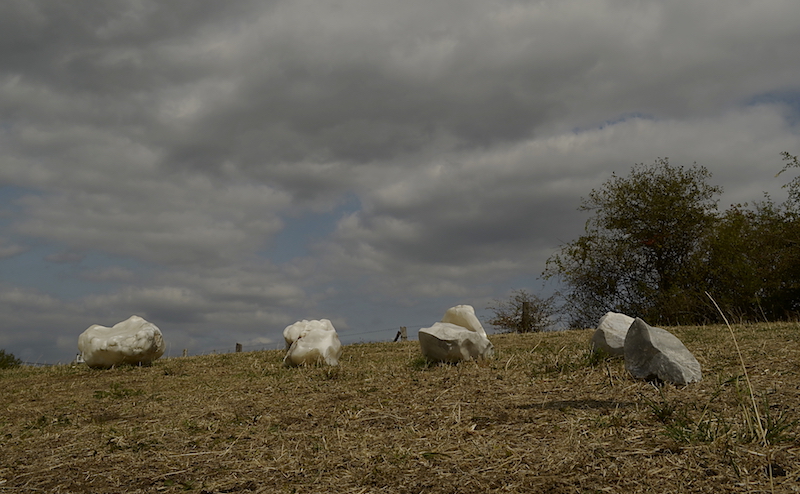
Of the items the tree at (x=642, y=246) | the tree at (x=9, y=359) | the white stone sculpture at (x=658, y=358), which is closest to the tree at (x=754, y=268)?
the tree at (x=642, y=246)

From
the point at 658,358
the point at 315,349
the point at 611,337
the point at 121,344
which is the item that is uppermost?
the point at 121,344

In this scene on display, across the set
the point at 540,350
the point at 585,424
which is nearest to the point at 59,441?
the point at 585,424

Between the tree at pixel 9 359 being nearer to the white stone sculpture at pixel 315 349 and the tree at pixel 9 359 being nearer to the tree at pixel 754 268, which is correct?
the white stone sculpture at pixel 315 349

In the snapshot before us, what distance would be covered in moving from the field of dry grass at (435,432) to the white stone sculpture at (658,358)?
0.19 meters

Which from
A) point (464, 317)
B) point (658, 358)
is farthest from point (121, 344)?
point (658, 358)

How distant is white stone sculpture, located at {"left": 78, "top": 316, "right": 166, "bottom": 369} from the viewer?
11.7 metres

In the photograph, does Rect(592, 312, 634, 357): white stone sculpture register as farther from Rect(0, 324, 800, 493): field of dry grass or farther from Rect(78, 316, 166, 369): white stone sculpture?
Rect(78, 316, 166, 369): white stone sculpture

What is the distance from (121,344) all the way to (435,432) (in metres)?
8.73

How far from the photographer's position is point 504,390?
668 centimetres

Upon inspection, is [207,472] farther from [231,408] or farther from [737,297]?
[737,297]

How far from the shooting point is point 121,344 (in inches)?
461

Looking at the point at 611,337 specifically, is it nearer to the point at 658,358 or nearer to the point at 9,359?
the point at 658,358

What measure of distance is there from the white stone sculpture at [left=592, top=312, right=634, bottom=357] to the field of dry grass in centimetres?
50

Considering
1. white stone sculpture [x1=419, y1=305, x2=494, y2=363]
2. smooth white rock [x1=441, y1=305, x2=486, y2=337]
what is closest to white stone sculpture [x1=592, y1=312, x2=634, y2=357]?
white stone sculpture [x1=419, y1=305, x2=494, y2=363]
